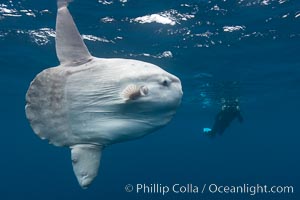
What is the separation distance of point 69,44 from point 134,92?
1.19 m

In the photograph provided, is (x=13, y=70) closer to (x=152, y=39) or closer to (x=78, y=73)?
(x=152, y=39)

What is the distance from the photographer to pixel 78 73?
10.1 ft

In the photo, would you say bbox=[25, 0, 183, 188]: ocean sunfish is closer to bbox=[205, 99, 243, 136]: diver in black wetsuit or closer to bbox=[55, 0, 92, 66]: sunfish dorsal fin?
bbox=[55, 0, 92, 66]: sunfish dorsal fin

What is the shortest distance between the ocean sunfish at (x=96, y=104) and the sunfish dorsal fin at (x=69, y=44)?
0.35 ft

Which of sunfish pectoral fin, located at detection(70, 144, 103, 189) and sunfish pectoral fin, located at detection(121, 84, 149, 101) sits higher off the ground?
sunfish pectoral fin, located at detection(121, 84, 149, 101)

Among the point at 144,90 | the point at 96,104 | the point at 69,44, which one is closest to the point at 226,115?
the point at 69,44

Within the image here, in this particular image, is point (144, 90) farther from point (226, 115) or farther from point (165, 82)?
point (226, 115)

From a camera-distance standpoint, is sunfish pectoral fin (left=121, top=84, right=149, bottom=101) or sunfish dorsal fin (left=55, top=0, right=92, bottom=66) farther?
sunfish dorsal fin (left=55, top=0, right=92, bottom=66)

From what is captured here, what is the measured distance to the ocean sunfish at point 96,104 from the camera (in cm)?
272

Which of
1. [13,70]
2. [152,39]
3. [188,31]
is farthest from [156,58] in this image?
[13,70]

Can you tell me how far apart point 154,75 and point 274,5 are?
8398 mm

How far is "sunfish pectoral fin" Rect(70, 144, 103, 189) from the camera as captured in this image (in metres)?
3.04

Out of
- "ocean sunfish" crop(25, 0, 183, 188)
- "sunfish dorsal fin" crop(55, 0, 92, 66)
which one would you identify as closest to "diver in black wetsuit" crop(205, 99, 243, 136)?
"sunfish dorsal fin" crop(55, 0, 92, 66)

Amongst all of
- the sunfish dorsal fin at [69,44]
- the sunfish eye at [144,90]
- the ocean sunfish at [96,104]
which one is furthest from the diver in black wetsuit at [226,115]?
the sunfish eye at [144,90]
